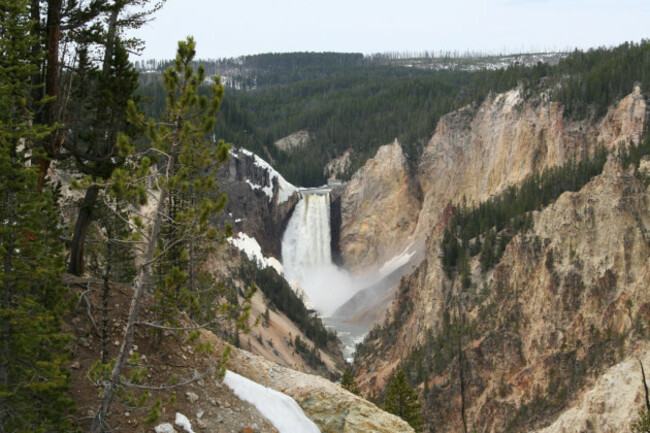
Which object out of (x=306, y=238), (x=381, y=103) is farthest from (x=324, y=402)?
(x=381, y=103)

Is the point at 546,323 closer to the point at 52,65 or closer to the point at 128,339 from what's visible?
the point at 52,65

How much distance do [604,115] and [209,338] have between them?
5558cm

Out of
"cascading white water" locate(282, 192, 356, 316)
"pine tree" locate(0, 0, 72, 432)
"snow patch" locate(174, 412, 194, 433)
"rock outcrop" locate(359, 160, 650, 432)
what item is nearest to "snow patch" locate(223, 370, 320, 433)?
"snow patch" locate(174, 412, 194, 433)

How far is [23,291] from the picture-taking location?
10.6m

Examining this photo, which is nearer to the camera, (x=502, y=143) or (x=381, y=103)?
(x=502, y=143)

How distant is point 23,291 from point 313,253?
7684cm

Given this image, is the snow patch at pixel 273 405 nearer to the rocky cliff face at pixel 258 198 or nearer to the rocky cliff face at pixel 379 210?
the rocky cliff face at pixel 258 198

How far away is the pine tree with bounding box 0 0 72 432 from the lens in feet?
32.2

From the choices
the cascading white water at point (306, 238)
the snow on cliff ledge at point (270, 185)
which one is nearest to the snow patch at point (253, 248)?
the cascading white water at point (306, 238)

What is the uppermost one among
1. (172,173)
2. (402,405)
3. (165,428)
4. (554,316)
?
(172,173)

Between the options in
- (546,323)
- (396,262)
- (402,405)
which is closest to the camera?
(402,405)

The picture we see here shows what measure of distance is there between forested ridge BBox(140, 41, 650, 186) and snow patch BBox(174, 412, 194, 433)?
289 inches

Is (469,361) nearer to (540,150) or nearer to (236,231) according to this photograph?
(540,150)

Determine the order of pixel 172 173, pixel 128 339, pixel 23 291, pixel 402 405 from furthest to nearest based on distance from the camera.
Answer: pixel 402 405, pixel 23 291, pixel 172 173, pixel 128 339
